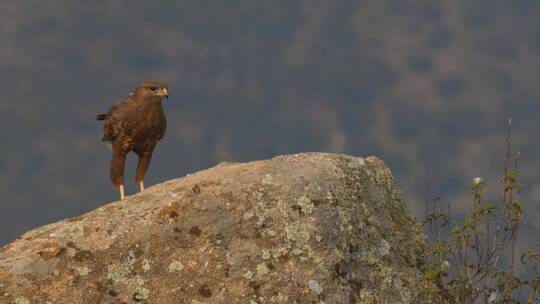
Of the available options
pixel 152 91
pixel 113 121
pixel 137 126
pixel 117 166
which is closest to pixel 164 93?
pixel 152 91

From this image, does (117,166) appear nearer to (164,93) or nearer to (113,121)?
(113,121)

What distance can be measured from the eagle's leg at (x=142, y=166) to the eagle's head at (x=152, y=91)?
1.03 metres

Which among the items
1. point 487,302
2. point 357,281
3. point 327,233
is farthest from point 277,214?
point 487,302

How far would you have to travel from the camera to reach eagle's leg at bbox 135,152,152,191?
1230 cm

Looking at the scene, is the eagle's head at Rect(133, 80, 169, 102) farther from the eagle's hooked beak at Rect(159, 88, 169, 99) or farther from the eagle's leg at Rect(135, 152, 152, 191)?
the eagle's leg at Rect(135, 152, 152, 191)

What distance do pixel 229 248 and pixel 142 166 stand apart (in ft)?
18.8

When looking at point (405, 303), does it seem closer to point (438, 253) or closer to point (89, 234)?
point (438, 253)

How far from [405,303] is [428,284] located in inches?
11.9

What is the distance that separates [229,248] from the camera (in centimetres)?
690

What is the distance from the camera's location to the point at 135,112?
38.9ft

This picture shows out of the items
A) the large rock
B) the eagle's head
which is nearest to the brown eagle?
the eagle's head

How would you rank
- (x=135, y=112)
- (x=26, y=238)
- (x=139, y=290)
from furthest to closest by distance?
1. (x=135, y=112)
2. (x=26, y=238)
3. (x=139, y=290)

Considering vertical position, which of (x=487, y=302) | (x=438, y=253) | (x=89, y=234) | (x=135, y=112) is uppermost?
(x=135, y=112)

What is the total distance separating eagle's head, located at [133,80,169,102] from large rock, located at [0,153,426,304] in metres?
4.16
